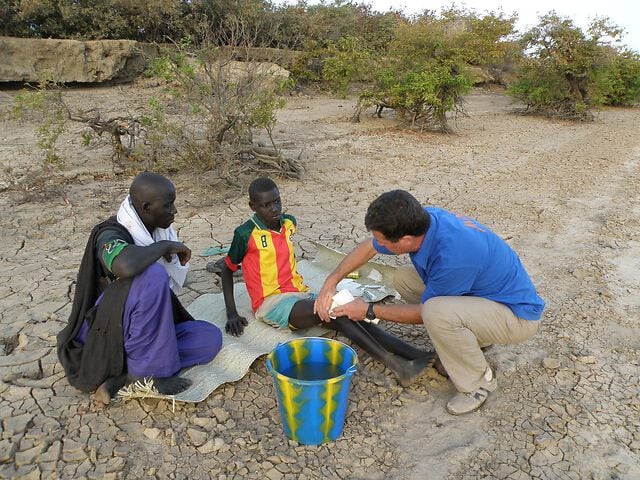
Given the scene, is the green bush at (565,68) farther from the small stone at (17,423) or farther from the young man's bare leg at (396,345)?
the small stone at (17,423)

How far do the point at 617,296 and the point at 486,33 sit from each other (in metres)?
9.21

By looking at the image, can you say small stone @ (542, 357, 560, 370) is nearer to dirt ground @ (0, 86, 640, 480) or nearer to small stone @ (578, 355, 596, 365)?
dirt ground @ (0, 86, 640, 480)

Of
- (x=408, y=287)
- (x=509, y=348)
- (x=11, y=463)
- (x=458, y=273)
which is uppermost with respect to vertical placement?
(x=458, y=273)

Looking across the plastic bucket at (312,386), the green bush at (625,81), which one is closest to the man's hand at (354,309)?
the plastic bucket at (312,386)

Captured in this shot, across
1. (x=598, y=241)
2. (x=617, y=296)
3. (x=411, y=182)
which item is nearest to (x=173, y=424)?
(x=617, y=296)

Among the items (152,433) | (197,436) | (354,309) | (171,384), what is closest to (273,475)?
(197,436)

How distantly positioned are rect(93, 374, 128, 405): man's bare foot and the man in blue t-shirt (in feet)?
3.25

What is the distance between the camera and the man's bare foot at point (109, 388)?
2402 millimetres

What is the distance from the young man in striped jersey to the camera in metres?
2.81

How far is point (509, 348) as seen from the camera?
2.99 metres

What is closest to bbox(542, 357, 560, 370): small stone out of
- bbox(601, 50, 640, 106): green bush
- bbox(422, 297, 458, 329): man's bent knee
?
bbox(422, 297, 458, 329): man's bent knee

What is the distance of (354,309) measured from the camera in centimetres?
252

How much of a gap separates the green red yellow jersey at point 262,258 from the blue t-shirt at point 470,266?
0.72 metres

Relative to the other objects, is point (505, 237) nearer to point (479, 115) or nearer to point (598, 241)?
point (598, 241)
